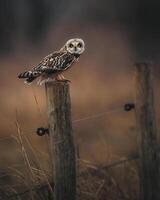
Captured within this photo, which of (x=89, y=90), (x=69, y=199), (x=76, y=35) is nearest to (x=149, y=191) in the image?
(x=69, y=199)

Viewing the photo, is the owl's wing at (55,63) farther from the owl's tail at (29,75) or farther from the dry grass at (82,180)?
the dry grass at (82,180)

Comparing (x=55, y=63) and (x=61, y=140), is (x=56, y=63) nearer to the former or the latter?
(x=55, y=63)

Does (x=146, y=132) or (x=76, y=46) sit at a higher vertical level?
(x=76, y=46)

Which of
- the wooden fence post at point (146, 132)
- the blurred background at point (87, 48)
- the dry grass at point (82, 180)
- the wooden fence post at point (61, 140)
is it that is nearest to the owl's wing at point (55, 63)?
the dry grass at point (82, 180)

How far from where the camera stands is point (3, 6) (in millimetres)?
16469

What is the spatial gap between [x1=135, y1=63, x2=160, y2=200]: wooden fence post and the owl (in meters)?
0.59

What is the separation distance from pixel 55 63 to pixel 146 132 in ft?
2.88

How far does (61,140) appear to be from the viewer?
7.21m

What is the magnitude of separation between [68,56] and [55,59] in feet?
0.45

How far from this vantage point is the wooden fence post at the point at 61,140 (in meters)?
7.17

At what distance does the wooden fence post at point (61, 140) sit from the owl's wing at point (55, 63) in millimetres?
904

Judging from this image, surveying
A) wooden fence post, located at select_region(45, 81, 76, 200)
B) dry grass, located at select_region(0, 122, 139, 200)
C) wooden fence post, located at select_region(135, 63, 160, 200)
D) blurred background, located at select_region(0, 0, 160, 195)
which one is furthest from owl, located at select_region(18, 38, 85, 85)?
blurred background, located at select_region(0, 0, 160, 195)

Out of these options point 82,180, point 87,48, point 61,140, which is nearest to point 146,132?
point 82,180

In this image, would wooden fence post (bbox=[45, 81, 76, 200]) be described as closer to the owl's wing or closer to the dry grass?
the dry grass
